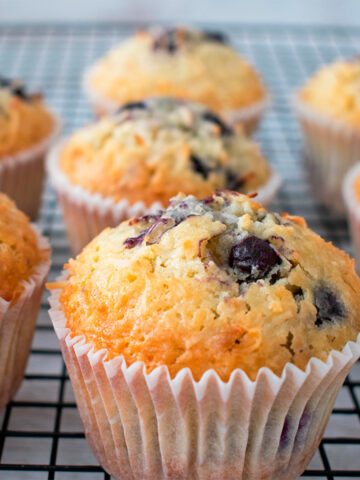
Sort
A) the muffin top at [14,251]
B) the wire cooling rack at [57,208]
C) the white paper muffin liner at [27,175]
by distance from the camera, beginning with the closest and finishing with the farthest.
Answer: the muffin top at [14,251] → the wire cooling rack at [57,208] → the white paper muffin liner at [27,175]

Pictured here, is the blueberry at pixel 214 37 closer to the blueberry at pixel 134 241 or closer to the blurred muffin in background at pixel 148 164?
the blurred muffin in background at pixel 148 164

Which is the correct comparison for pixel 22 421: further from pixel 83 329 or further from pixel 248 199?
pixel 248 199

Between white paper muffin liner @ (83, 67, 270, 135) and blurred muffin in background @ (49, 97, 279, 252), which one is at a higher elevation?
blurred muffin in background @ (49, 97, 279, 252)

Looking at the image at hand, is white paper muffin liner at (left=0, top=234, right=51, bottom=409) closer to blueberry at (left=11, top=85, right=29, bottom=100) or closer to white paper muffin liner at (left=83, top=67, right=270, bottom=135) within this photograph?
blueberry at (left=11, top=85, right=29, bottom=100)

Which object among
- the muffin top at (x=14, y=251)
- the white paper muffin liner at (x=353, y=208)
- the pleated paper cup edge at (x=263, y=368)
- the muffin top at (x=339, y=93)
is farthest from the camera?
the muffin top at (x=339, y=93)

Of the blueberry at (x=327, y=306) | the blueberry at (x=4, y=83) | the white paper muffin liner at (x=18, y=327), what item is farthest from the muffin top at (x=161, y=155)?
the blueberry at (x=327, y=306)

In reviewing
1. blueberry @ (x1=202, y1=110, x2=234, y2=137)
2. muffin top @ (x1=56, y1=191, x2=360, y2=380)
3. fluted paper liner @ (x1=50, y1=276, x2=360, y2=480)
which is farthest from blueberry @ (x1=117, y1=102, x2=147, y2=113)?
fluted paper liner @ (x1=50, y1=276, x2=360, y2=480)
